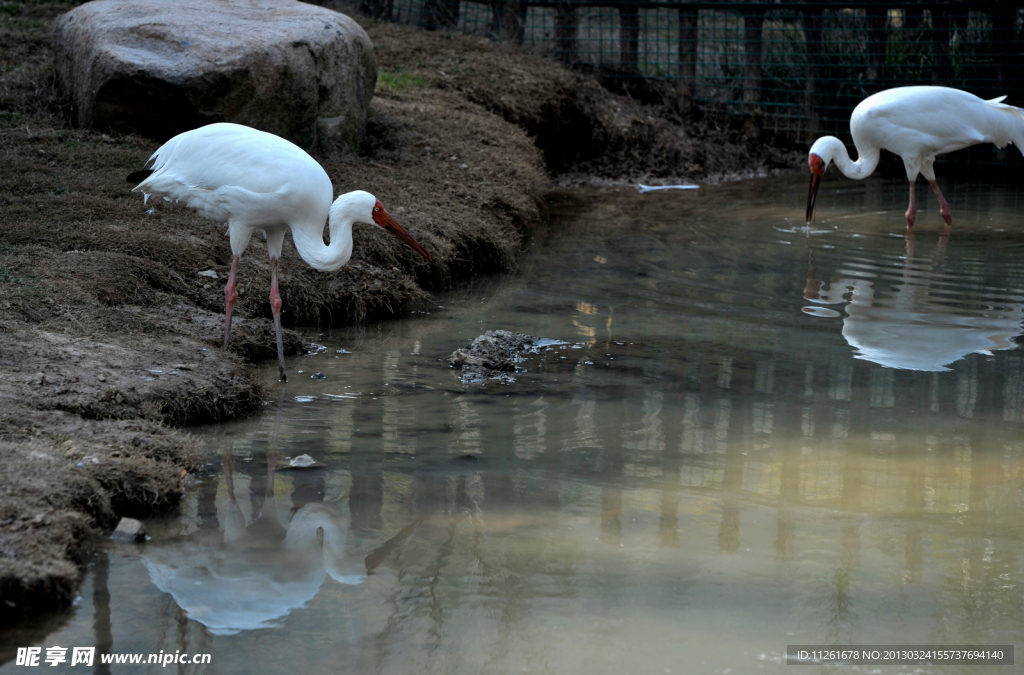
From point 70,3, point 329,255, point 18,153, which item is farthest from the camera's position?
point 70,3

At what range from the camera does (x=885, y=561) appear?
10.9 feet

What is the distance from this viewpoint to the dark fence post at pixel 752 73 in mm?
13859

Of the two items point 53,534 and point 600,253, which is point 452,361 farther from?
point 600,253

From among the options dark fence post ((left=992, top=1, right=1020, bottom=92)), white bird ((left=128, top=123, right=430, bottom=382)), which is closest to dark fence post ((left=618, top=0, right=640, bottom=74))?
dark fence post ((left=992, top=1, right=1020, bottom=92))

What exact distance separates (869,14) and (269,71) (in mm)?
9144

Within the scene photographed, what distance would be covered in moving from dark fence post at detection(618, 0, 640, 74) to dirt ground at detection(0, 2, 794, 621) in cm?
167

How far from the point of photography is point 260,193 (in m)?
5.14

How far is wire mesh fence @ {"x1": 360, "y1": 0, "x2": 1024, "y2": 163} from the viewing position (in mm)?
13023

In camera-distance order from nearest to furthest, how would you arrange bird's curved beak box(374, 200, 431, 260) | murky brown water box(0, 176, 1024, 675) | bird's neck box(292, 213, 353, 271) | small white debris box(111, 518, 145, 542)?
murky brown water box(0, 176, 1024, 675)
small white debris box(111, 518, 145, 542)
bird's neck box(292, 213, 353, 271)
bird's curved beak box(374, 200, 431, 260)

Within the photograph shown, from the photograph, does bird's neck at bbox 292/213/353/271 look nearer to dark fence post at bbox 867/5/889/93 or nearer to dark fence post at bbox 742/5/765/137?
dark fence post at bbox 742/5/765/137

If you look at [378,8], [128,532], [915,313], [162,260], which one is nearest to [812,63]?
[378,8]

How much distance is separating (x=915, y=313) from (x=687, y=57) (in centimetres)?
870

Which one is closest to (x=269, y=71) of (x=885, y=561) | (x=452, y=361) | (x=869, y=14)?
(x=452, y=361)

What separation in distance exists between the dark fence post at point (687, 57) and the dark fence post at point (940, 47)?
10.3 feet
